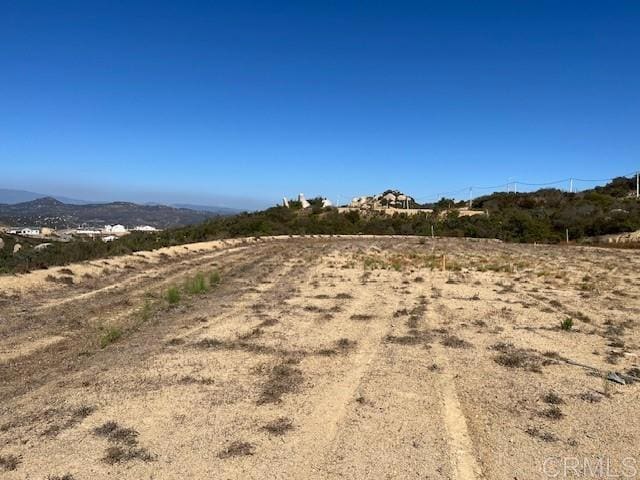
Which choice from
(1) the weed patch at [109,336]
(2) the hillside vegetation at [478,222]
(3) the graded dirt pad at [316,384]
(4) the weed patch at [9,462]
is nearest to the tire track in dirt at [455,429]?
(3) the graded dirt pad at [316,384]

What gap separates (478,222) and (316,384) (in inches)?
1694

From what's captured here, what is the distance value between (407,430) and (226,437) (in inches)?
70.8

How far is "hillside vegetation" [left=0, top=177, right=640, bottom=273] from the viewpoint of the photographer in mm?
38438

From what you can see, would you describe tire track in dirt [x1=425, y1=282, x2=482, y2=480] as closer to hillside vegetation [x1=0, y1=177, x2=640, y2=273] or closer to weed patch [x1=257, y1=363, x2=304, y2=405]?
weed patch [x1=257, y1=363, x2=304, y2=405]

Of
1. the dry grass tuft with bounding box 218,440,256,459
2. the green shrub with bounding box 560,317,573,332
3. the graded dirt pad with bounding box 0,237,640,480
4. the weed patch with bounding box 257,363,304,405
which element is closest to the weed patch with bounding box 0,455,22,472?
A: the graded dirt pad with bounding box 0,237,640,480

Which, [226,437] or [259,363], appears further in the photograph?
[259,363]

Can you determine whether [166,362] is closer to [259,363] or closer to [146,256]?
[259,363]

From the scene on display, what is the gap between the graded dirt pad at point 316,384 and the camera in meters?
4.64

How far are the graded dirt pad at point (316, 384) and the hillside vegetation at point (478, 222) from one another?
15614 mm

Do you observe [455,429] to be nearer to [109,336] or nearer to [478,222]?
[109,336]

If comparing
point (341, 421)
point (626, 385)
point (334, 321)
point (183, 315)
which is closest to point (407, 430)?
point (341, 421)

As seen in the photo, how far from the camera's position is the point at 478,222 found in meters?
47.1

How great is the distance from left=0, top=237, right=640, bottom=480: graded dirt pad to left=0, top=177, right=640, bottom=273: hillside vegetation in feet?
51.2

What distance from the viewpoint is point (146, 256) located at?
22.2 metres
